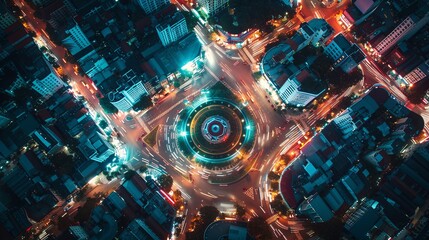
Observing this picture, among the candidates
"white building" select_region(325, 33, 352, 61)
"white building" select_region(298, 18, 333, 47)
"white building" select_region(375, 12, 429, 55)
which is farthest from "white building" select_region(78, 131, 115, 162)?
"white building" select_region(375, 12, 429, 55)

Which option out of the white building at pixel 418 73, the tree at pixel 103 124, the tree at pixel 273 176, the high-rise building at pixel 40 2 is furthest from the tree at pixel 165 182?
the white building at pixel 418 73

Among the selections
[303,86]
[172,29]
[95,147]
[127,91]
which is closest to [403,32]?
[303,86]

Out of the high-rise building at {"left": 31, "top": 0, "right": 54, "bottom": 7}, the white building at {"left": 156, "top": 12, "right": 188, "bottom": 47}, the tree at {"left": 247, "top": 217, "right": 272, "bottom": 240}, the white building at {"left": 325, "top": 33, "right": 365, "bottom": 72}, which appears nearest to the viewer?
the tree at {"left": 247, "top": 217, "right": 272, "bottom": 240}

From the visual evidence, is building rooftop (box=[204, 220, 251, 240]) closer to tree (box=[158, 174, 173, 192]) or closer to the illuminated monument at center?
tree (box=[158, 174, 173, 192])

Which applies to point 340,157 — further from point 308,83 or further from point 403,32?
point 403,32

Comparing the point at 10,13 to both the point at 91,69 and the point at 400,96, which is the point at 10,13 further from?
the point at 400,96

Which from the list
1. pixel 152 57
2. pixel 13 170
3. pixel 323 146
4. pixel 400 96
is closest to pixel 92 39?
pixel 152 57
